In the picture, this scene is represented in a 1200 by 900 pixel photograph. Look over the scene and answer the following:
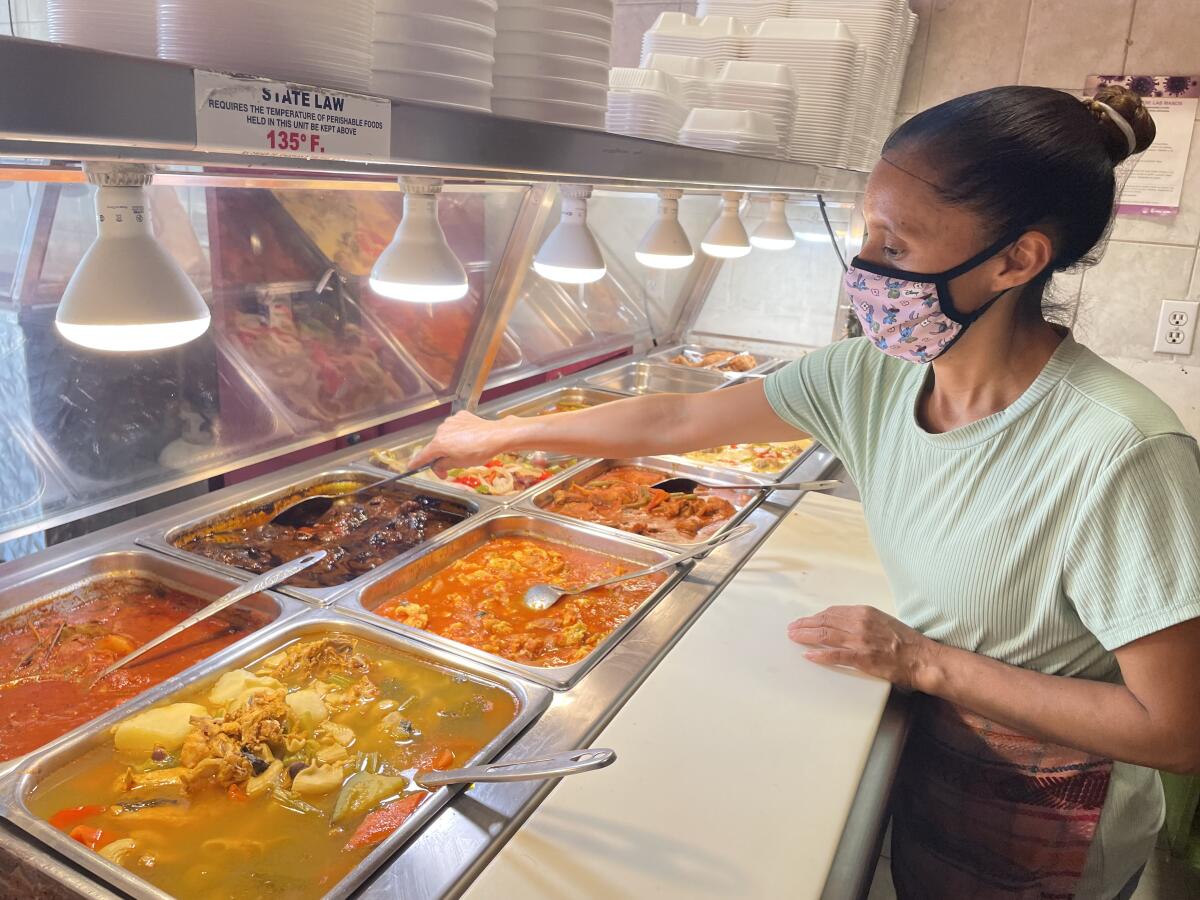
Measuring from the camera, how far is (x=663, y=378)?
13.8 feet

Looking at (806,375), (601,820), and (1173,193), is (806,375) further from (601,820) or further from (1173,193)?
(1173,193)

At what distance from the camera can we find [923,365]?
1.79 metres

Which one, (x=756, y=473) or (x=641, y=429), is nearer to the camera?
(x=641, y=429)

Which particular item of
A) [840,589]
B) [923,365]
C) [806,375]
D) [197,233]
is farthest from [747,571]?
[197,233]

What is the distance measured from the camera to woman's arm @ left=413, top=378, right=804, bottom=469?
2084 millimetres

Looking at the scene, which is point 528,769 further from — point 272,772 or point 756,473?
point 756,473

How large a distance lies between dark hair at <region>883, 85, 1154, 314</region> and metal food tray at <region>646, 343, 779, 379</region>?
2635mm

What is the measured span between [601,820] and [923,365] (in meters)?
1.09

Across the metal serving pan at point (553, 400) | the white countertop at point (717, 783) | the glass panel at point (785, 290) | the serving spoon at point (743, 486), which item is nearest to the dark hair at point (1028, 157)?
the white countertop at point (717, 783)

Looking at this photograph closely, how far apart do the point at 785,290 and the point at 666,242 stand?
1822 millimetres

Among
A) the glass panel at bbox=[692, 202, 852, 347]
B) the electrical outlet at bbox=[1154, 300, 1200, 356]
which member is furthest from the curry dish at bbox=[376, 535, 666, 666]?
the electrical outlet at bbox=[1154, 300, 1200, 356]

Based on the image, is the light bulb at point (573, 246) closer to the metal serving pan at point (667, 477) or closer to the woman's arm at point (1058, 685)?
the metal serving pan at point (667, 477)

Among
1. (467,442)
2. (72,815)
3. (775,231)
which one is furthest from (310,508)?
(775,231)

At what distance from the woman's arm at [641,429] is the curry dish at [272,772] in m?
0.59
